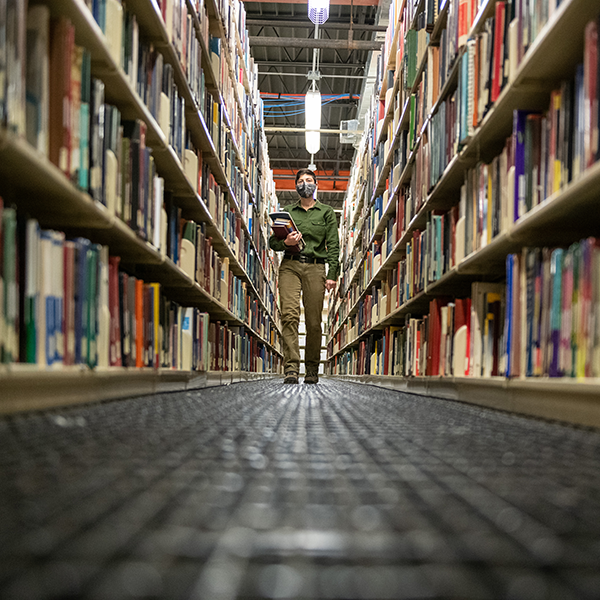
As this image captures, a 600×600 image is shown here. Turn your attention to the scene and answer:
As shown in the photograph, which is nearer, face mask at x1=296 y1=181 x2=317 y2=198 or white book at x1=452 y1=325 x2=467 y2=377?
white book at x1=452 y1=325 x2=467 y2=377

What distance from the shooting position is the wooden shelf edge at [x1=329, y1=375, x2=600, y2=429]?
1.18 meters

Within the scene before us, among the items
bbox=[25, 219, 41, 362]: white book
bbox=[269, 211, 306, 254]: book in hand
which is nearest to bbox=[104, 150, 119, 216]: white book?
bbox=[25, 219, 41, 362]: white book

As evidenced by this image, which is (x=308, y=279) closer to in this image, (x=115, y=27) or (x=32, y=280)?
(x=115, y=27)

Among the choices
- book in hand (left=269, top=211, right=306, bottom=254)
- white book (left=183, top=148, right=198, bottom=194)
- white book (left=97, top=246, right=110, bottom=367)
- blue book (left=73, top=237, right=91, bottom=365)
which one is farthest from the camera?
book in hand (left=269, top=211, right=306, bottom=254)

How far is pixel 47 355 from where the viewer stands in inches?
49.2

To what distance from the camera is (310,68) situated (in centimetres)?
814

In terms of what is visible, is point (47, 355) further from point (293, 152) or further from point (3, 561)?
point (293, 152)

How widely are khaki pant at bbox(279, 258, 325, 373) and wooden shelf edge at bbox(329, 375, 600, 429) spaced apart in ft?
7.04

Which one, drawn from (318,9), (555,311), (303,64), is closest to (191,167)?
(555,311)

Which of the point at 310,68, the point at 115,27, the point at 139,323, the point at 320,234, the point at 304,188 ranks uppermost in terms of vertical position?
the point at 310,68

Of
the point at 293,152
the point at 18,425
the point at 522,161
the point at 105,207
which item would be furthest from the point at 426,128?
the point at 293,152

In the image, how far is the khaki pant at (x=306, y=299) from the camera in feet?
14.5

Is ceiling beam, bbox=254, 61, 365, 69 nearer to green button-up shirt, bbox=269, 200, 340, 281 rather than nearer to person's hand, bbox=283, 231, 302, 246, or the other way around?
green button-up shirt, bbox=269, 200, 340, 281

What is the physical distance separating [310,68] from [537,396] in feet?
24.9
